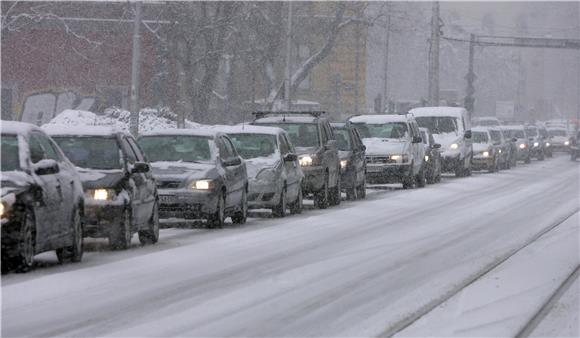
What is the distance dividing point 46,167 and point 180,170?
7060mm

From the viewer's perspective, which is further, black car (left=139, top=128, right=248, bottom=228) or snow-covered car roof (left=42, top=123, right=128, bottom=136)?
black car (left=139, top=128, right=248, bottom=228)

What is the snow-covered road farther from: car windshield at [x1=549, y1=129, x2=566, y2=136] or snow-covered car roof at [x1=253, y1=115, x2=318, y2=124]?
car windshield at [x1=549, y1=129, x2=566, y2=136]

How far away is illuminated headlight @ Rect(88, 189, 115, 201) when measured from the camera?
60.2 ft

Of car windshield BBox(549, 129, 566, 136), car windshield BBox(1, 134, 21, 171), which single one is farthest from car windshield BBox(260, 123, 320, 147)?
car windshield BBox(549, 129, 566, 136)

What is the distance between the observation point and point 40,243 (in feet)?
50.4

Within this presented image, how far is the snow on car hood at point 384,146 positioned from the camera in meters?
38.1

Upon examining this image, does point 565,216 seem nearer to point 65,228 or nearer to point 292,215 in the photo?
point 292,215

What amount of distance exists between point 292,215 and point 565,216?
455 cm

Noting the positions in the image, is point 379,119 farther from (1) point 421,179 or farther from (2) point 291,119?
(2) point 291,119

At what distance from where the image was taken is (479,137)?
56875 millimetres

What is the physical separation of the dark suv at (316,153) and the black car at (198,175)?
16.2 feet

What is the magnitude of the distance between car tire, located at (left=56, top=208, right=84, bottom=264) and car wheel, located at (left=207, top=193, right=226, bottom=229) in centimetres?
575

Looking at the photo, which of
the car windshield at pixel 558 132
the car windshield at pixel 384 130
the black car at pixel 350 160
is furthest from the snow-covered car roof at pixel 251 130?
the car windshield at pixel 558 132

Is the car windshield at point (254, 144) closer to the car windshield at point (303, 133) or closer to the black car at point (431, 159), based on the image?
the car windshield at point (303, 133)
